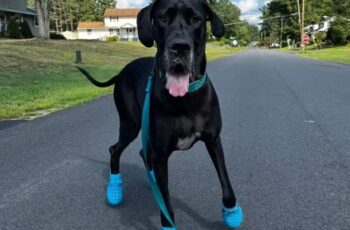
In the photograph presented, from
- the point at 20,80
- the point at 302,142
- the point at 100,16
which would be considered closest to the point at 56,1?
the point at 100,16

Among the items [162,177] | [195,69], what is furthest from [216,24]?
[162,177]

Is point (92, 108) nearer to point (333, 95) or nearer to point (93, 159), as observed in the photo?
point (93, 159)

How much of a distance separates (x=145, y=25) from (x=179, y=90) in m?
0.59

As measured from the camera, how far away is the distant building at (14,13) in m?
44.8

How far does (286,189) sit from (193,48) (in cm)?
213

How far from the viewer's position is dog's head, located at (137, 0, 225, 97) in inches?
114

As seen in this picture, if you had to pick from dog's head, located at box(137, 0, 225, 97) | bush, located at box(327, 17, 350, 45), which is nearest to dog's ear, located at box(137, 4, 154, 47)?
dog's head, located at box(137, 0, 225, 97)

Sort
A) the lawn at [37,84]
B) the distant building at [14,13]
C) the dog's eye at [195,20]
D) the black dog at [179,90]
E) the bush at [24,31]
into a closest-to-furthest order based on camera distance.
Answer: the black dog at [179,90]
the dog's eye at [195,20]
the lawn at [37,84]
the bush at [24,31]
the distant building at [14,13]

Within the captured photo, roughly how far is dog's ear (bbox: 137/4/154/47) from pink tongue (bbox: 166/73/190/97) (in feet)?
1.37

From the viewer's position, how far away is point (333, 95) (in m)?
11.6

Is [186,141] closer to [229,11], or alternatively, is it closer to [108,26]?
[108,26]

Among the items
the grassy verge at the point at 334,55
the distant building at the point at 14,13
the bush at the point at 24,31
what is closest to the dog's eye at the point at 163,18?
the grassy verge at the point at 334,55

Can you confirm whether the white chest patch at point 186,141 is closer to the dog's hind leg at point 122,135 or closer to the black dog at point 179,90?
the black dog at point 179,90

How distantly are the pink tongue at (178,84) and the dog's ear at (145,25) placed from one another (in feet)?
1.37
